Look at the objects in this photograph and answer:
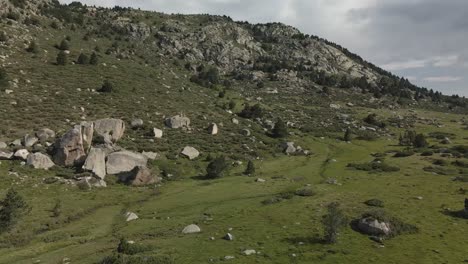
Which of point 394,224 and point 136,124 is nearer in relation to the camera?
point 394,224

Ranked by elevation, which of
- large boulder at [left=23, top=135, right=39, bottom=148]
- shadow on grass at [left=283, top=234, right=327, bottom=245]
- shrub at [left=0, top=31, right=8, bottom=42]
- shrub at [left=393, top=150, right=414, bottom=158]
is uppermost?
shrub at [left=0, top=31, right=8, bottom=42]

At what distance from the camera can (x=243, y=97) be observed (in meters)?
144

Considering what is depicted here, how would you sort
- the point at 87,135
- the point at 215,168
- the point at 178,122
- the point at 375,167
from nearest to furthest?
the point at 87,135, the point at 215,168, the point at 375,167, the point at 178,122

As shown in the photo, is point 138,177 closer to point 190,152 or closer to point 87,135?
point 87,135

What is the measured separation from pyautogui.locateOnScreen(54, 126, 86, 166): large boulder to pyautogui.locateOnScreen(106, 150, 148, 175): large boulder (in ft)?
13.4

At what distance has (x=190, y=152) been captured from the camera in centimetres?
7694

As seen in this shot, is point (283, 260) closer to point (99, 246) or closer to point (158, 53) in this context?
point (99, 246)

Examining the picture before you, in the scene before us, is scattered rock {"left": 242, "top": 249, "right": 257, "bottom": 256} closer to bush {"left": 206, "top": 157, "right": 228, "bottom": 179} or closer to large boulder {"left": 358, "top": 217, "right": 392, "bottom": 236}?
large boulder {"left": 358, "top": 217, "right": 392, "bottom": 236}

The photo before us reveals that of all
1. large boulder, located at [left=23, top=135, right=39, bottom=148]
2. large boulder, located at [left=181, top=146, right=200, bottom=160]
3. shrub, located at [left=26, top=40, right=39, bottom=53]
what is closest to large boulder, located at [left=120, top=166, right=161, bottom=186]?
large boulder, located at [left=181, top=146, right=200, bottom=160]

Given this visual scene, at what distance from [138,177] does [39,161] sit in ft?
46.1

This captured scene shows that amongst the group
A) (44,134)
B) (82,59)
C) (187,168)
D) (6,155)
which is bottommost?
(187,168)

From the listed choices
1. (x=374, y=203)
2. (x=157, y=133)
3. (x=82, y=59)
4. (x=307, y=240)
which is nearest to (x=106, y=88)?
(x=82, y=59)

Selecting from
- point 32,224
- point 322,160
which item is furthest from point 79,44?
point 32,224

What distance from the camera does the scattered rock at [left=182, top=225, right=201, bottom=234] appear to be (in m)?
42.5
